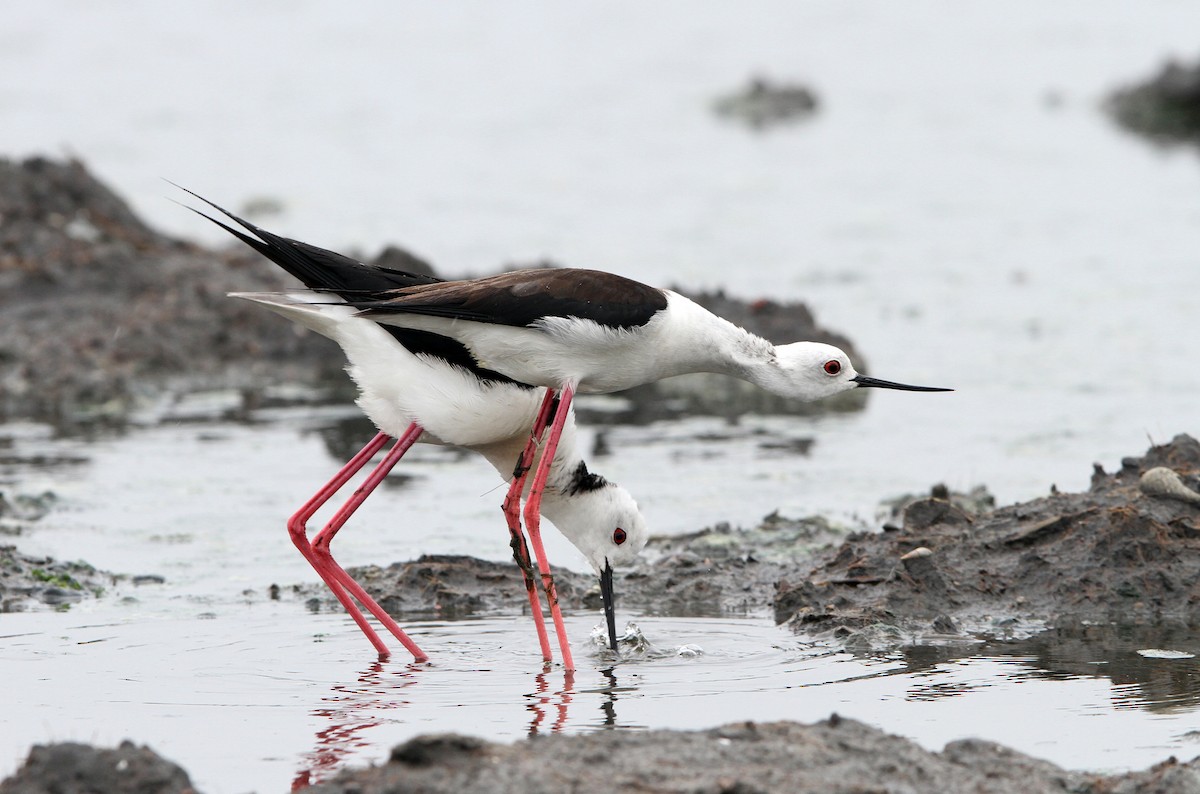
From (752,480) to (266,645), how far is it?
387 cm

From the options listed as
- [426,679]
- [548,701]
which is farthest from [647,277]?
[548,701]

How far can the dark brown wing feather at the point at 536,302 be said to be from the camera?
6.53 m

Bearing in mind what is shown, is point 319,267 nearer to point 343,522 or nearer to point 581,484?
point 343,522

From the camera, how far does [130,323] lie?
41.5 ft

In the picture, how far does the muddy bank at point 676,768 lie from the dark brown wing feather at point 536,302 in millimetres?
2362

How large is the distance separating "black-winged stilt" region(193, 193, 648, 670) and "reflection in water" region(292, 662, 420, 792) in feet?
1.37

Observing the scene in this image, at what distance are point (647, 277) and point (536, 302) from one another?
30.8ft

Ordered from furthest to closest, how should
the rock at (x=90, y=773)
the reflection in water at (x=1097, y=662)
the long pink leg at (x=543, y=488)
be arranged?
1. the long pink leg at (x=543, y=488)
2. the reflection in water at (x=1097, y=662)
3. the rock at (x=90, y=773)

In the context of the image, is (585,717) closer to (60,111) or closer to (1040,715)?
(1040,715)

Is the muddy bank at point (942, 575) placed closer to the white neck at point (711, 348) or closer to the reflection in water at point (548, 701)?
the white neck at point (711, 348)

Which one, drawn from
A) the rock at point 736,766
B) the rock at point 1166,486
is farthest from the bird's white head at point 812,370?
the rock at point 736,766

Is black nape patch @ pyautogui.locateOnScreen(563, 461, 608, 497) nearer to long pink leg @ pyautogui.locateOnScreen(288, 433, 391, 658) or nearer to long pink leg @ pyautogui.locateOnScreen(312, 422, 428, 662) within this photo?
long pink leg @ pyautogui.locateOnScreen(312, 422, 428, 662)

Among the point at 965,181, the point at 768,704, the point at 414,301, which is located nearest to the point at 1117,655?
the point at 768,704

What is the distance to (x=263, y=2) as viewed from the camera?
36.5 metres
